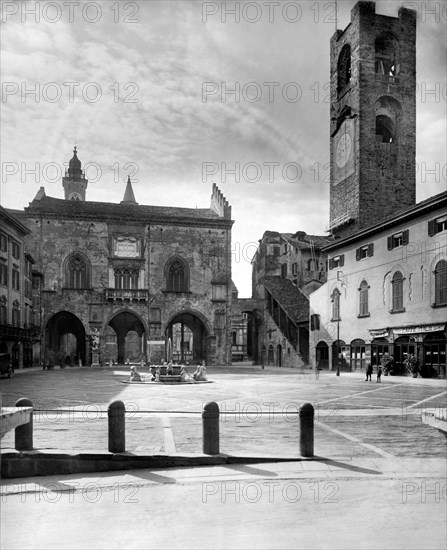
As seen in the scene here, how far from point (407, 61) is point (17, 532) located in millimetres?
47402

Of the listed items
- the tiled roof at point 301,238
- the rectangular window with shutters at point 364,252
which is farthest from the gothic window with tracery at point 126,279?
the rectangular window with shutters at point 364,252

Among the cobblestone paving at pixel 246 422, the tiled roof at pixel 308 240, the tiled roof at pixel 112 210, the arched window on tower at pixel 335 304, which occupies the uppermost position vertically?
the tiled roof at pixel 112 210

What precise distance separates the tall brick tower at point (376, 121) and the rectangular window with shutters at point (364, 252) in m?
7.54

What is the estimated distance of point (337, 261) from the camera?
39812 mm

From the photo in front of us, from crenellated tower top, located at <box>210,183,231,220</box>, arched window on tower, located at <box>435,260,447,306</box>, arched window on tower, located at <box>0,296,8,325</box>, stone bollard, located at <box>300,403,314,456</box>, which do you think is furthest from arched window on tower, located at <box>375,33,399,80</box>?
stone bollard, located at <box>300,403,314,456</box>

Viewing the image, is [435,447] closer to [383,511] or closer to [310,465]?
[310,465]

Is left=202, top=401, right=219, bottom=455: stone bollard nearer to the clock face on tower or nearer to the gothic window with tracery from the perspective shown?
the clock face on tower

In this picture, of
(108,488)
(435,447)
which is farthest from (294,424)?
(108,488)

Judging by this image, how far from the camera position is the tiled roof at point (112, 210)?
165ft

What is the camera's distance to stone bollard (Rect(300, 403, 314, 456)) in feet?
29.1

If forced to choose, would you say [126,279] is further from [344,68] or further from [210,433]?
[210,433]

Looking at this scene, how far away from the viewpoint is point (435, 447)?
9.80 meters

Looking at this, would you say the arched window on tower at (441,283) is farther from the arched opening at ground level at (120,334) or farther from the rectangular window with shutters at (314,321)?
the arched opening at ground level at (120,334)

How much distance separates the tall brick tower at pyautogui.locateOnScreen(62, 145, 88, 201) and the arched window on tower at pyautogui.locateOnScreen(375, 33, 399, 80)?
160 feet
